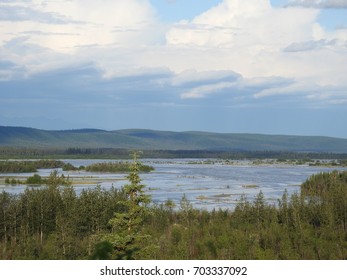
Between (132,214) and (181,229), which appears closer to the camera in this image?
(132,214)

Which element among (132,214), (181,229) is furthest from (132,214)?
(181,229)

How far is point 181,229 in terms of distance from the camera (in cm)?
3603

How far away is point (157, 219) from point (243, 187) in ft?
93.8

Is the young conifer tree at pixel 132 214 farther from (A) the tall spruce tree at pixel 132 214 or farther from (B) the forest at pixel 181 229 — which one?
(B) the forest at pixel 181 229

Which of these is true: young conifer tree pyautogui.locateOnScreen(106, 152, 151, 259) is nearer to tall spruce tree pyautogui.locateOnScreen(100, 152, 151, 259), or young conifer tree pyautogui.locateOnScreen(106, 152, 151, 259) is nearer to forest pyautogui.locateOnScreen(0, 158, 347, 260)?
tall spruce tree pyautogui.locateOnScreen(100, 152, 151, 259)

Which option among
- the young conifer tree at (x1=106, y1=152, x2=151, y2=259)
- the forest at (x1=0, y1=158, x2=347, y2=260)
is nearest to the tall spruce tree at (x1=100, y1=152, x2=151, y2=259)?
the young conifer tree at (x1=106, y1=152, x2=151, y2=259)

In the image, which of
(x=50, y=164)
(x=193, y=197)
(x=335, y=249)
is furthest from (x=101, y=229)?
(x=50, y=164)

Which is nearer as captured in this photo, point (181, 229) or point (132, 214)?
point (132, 214)

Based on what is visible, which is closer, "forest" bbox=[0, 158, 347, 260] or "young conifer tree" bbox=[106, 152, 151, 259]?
"young conifer tree" bbox=[106, 152, 151, 259]

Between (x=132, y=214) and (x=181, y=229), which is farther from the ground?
(x=132, y=214)

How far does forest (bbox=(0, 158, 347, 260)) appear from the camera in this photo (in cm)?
2977

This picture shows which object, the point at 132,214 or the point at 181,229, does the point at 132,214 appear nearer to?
the point at 132,214
